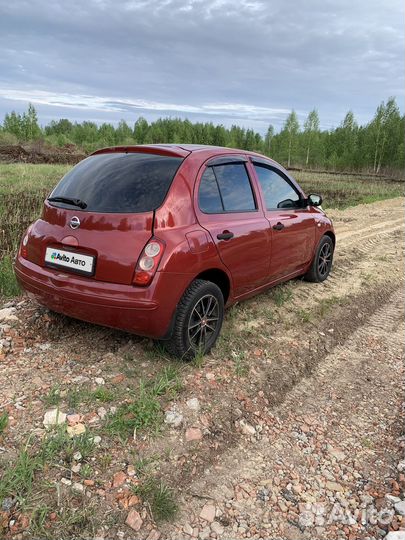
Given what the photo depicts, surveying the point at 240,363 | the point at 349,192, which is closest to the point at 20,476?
the point at 240,363

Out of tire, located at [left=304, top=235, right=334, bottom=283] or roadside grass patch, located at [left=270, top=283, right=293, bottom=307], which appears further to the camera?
tire, located at [left=304, top=235, right=334, bottom=283]

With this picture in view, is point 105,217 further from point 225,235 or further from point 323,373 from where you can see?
point 323,373

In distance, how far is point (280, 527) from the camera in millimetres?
2426

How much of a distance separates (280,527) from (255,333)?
220 centimetres

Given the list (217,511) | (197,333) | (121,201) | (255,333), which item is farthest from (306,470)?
(121,201)

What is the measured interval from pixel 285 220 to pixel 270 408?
2.27 m

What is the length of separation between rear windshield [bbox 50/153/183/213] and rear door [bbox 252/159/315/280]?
139 cm

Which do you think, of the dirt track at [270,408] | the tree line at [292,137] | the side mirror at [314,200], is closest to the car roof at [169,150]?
the dirt track at [270,408]

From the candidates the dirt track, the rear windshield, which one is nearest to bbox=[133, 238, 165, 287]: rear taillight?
the rear windshield

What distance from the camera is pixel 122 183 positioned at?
356cm

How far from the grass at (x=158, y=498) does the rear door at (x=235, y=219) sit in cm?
193

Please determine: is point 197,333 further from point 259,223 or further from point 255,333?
point 259,223

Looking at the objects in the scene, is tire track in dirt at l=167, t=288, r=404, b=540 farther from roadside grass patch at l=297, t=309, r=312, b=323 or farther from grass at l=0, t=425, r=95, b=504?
grass at l=0, t=425, r=95, b=504

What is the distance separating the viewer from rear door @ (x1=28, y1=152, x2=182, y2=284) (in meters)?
Result: 3.31
